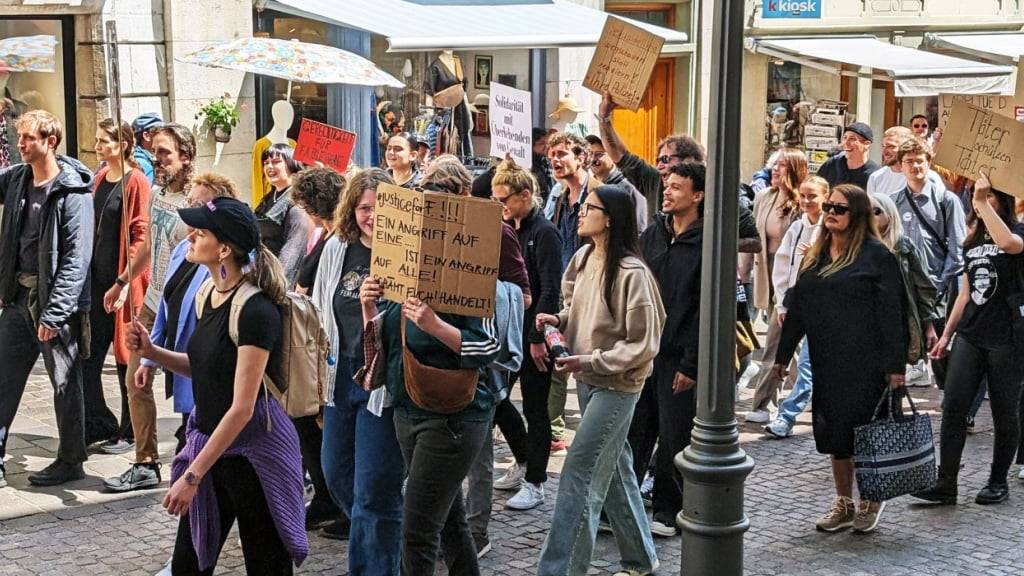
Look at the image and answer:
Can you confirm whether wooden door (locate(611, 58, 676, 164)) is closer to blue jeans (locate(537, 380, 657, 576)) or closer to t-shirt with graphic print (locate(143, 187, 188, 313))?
t-shirt with graphic print (locate(143, 187, 188, 313))

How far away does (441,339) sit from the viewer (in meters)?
5.57

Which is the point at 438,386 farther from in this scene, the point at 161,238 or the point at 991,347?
the point at 991,347

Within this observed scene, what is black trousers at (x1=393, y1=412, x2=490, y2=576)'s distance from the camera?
561cm

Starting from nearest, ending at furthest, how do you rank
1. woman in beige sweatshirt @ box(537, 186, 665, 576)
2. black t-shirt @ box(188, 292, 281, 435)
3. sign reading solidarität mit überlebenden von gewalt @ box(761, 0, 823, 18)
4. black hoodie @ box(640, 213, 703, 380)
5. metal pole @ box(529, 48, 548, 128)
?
black t-shirt @ box(188, 292, 281, 435), woman in beige sweatshirt @ box(537, 186, 665, 576), black hoodie @ box(640, 213, 703, 380), metal pole @ box(529, 48, 548, 128), sign reading solidarität mit überlebenden von gewalt @ box(761, 0, 823, 18)

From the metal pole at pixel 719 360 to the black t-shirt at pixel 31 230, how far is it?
409 cm

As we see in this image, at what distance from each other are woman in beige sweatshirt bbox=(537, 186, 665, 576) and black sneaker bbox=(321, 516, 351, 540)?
1.34 m

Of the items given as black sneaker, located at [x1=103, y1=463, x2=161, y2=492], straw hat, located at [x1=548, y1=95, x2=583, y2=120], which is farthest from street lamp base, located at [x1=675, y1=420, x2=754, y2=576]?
straw hat, located at [x1=548, y1=95, x2=583, y2=120]

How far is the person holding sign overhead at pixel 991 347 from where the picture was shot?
8164mm

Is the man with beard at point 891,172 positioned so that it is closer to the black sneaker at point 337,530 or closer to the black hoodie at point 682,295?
the black hoodie at point 682,295

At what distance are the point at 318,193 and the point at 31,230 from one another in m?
1.86

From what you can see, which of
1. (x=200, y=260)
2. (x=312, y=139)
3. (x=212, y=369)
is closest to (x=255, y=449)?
(x=212, y=369)

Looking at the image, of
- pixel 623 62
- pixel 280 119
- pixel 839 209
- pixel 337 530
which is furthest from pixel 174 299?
pixel 280 119

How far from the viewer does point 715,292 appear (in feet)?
19.4

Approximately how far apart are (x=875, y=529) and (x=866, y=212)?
62.9 inches
